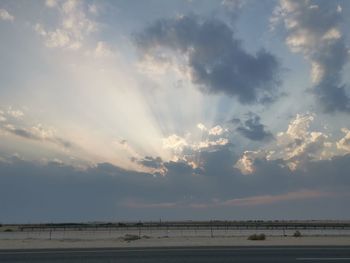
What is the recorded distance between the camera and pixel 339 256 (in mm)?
20922

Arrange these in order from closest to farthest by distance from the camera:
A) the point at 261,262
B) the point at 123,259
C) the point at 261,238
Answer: the point at 261,262 < the point at 123,259 < the point at 261,238

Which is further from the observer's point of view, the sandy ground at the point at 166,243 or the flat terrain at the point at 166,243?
the sandy ground at the point at 166,243

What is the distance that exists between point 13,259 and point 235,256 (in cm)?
1091

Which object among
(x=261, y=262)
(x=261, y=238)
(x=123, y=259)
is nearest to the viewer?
(x=261, y=262)

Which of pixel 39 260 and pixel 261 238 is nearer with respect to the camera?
pixel 39 260

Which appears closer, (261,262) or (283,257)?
(261,262)

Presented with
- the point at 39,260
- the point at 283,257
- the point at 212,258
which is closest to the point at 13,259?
the point at 39,260

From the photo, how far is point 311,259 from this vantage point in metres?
19.5

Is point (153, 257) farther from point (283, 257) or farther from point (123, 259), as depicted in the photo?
point (283, 257)

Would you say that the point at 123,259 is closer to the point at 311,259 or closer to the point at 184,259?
the point at 184,259

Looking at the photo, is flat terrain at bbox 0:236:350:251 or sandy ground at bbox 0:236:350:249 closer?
flat terrain at bbox 0:236:350:251

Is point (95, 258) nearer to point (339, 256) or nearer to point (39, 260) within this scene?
point (39, 260)

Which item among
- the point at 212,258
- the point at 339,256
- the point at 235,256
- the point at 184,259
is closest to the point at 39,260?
the point at 184,259

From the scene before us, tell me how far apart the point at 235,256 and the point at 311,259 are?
3632mm
